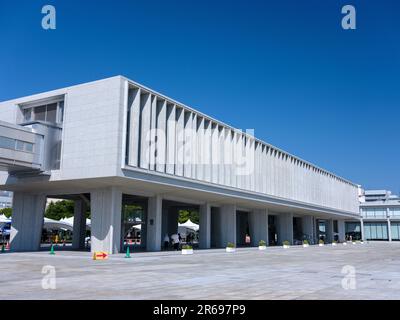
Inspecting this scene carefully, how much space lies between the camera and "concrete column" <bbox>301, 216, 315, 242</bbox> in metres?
79.9

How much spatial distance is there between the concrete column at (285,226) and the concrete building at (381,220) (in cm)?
4466

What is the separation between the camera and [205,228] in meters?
47.8

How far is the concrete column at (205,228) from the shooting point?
4725 centimetres

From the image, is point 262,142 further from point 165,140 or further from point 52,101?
point 52,101

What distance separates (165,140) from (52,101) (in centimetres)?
1027

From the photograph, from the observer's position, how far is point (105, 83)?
106 feet

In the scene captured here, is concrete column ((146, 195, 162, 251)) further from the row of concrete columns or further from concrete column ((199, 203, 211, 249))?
concrete column ((199, 203, 211, 249))

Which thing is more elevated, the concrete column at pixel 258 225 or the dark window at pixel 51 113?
the dark window at pixel 51 113

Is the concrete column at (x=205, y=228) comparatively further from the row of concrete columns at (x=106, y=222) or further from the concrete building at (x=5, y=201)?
the concrete building at (x=5, y=201)

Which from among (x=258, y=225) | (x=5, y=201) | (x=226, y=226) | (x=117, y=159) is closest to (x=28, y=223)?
(x=117, y=159)

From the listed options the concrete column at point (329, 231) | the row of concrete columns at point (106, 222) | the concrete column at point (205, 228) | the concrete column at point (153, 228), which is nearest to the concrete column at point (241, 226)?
the row of concrete columns at point (106, 222)

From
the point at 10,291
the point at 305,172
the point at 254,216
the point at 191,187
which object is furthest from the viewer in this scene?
the point at 305,172
